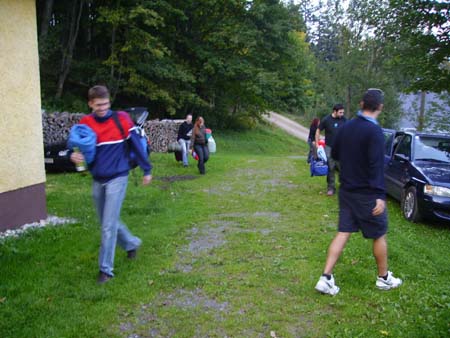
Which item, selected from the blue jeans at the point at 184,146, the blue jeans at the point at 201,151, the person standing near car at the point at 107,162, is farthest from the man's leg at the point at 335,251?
the blue jeans at the point at 184,146

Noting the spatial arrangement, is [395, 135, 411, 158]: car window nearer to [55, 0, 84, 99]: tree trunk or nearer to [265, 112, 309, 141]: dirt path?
[55, 0, 84, 99]: tree trunk

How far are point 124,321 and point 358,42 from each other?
27.5 m

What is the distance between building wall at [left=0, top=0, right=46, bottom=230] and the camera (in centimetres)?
618

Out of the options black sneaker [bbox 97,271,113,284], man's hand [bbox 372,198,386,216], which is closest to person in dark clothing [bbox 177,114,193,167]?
black sneaker [bbox 97,271,113,284]

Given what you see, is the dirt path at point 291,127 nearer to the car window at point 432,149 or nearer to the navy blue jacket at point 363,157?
the car window at point 432,149

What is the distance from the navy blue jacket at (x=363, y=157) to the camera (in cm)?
428

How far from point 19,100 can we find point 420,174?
6.56 meters

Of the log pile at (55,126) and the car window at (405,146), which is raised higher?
the car window at (405,146)

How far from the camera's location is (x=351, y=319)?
397cm

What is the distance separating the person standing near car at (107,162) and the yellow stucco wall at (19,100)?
6.94 ft

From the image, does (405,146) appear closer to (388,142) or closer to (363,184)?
(388,142)

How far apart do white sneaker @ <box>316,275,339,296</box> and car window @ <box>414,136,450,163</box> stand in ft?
16.8

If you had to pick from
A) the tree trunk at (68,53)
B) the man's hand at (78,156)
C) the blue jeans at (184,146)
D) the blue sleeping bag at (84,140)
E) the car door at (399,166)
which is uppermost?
the tree trunk at (68,53)

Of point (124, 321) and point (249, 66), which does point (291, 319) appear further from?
point (249, 66)
